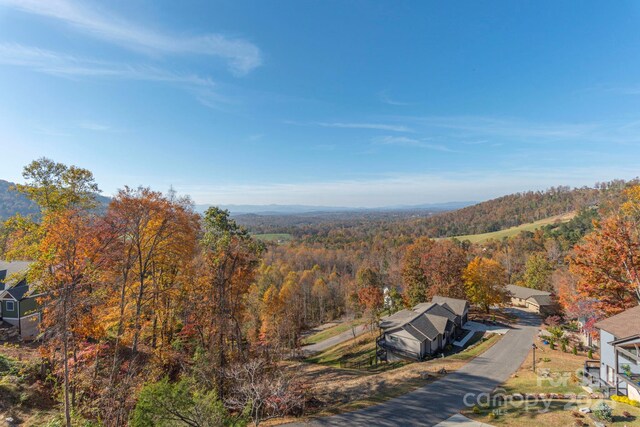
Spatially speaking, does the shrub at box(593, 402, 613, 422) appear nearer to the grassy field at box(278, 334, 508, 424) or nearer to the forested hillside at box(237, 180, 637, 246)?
the grassy field at box(278, 334, 508, 424)

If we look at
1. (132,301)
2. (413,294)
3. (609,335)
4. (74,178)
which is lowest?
(413,294)

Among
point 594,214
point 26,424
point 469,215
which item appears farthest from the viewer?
point 469,215

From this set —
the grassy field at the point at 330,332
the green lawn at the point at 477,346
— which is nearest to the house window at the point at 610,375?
the green lawn at the point at 477,346

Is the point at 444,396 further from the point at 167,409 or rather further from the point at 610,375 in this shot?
the point at 167,409

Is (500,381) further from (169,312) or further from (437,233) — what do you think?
(437,233)

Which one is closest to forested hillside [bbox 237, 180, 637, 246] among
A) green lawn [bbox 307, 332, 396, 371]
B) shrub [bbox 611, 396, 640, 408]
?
green lawn [bbox 307, 332, 396, 371]

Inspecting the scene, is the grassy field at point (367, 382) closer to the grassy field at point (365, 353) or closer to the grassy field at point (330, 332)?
the grassy field at point (365, 353)

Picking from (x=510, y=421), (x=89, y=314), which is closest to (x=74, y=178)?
(x=89, y=314)
